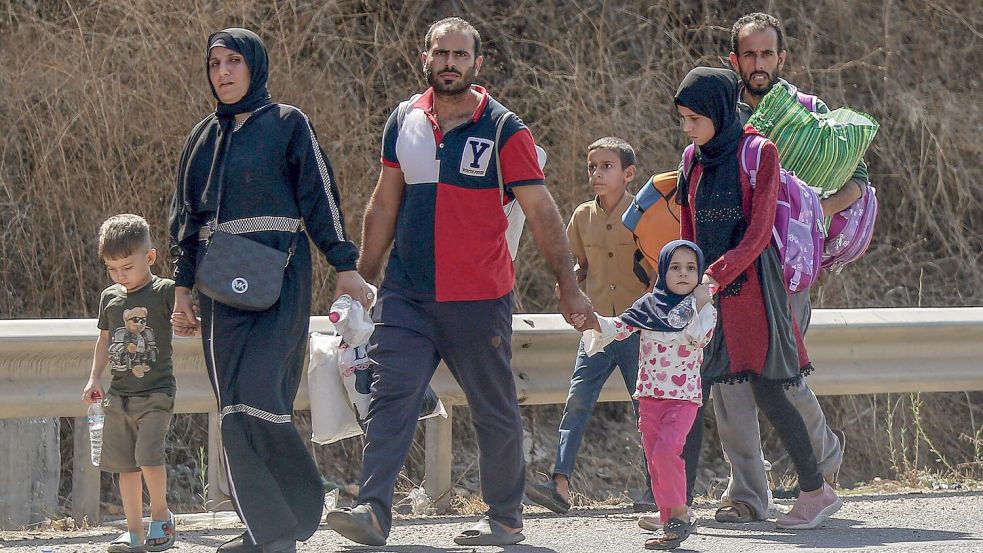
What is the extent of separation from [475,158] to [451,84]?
0.30 meters

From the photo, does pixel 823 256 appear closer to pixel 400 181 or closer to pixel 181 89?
pixel 400 181

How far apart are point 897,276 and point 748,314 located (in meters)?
5.63

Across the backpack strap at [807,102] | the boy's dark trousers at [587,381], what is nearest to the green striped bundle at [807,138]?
the backpack strap at [807,102]

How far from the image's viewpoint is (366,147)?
9.72 m

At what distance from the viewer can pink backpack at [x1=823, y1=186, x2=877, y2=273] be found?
639 cm

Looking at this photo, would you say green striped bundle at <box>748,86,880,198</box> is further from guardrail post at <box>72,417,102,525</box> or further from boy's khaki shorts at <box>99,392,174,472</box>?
guardrail post at <box>72,417,102,525</box>

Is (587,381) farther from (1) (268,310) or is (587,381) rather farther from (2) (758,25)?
(1) (268,310)

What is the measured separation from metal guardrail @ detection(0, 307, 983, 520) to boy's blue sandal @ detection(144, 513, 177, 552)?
29.6 inches

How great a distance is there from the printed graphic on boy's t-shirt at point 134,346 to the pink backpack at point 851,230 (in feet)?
9.85

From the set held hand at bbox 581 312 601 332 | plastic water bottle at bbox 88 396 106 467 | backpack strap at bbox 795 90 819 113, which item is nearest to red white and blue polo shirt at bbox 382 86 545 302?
held hand at bbox 581 312 601 332

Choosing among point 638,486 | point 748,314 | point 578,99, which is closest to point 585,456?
point 638,486

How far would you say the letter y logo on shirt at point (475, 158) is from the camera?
542 cm

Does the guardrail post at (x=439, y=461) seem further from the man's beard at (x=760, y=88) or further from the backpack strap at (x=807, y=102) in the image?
the backpack strap at (x=807, y=102)

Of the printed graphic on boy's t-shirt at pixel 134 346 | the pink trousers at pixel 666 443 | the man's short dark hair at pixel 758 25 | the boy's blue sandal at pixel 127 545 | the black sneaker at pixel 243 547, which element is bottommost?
the boy's blue sandal at pixel 127 545
